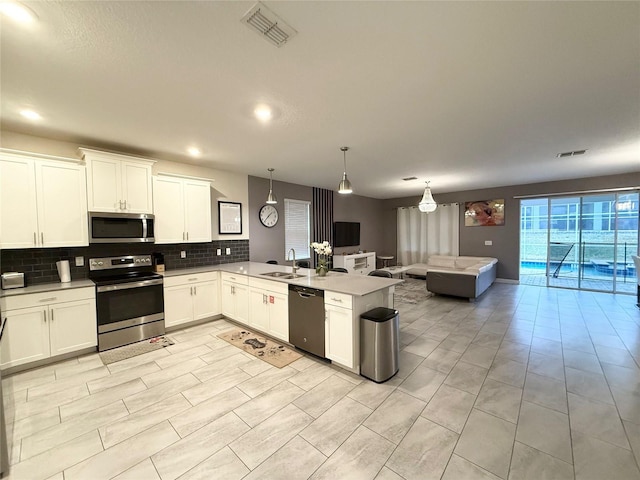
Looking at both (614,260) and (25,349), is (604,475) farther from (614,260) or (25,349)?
(614,260)

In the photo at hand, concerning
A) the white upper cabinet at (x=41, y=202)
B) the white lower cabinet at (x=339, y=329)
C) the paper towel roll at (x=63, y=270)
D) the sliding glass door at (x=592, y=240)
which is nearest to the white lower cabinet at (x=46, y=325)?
the paper towel roll at (x=63, y=270)

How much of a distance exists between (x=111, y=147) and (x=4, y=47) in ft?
6.94

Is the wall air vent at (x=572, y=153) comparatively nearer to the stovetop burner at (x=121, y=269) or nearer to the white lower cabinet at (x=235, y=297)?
the white lower cabinet at (x=235, y=297)

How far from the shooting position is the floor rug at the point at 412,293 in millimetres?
5535

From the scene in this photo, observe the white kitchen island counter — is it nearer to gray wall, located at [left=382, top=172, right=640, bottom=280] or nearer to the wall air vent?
the wall air vent

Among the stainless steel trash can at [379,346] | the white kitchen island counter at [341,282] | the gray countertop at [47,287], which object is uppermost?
the gray countertop at [47,287]

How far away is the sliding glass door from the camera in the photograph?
5.86m

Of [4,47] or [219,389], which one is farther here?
[219,389]

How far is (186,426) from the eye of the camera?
79.2 inches

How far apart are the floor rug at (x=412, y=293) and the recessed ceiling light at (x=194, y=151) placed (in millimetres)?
4631

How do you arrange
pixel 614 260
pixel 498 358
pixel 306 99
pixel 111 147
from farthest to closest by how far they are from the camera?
1. pixel 614 260
2. pixel 111 147
3. pixel 498 358
4. pixel 306 99

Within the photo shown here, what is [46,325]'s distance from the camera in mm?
2875

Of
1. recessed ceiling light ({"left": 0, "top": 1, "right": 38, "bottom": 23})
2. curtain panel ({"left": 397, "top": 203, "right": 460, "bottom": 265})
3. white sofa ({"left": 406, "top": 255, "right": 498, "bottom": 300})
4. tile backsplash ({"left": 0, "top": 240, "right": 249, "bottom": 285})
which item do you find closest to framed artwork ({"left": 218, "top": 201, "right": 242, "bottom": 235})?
tile backsplash ({"left": 0, "top": 240, "right": 249, "bottom": 285})

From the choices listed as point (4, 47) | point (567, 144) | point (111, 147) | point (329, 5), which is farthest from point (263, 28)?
point (567, 144)
